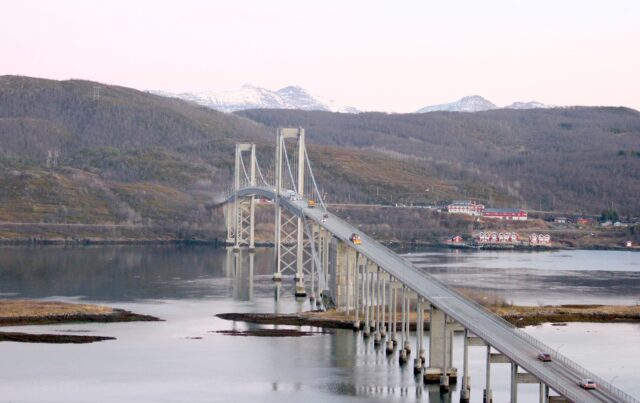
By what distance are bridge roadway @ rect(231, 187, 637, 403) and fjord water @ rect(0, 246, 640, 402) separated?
1.72m

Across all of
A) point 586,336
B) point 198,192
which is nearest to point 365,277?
point 586,336

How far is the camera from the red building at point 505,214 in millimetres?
131413

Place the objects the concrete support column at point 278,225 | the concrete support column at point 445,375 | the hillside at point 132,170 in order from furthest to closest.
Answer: the hillside at point 132,170 < the concrete support column at point 278,225 < the concrete support column at point 445,375

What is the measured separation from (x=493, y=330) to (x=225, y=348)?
1300 cm

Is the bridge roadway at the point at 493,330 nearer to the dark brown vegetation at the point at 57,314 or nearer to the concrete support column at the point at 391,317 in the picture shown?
the concrete support column at the point at 391,317

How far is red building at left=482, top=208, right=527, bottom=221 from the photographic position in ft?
431

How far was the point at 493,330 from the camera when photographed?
122 feet

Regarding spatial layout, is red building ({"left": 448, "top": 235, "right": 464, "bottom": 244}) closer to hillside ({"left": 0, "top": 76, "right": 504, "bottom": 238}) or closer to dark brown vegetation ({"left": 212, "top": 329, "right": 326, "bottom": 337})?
hillside ({"left": 0, "top": 76, "right": 504, "bottom": 238})

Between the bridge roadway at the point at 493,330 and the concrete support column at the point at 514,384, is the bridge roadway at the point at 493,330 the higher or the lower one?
the higher one

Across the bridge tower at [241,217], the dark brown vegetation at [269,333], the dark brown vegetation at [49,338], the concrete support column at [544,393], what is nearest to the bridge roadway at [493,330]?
the concrete support column at [544,393]

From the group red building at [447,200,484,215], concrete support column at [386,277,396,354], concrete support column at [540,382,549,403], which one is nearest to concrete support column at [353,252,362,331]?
concrete support column at [386,277,396,354]

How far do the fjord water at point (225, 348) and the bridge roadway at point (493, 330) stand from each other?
67.6 inches

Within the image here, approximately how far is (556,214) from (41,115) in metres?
82.8

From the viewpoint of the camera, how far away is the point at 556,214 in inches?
5610
